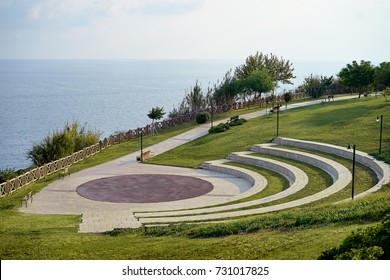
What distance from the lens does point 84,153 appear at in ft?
130

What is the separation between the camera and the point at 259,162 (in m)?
33.3

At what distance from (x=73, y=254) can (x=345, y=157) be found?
2050cm

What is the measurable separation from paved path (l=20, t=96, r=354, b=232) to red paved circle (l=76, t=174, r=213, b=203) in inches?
24.1

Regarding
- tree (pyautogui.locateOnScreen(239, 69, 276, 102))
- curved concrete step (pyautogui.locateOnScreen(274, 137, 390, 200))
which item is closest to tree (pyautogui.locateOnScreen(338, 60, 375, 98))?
tree (pyautogui.locateOnScreen(239, 69, 276, 102))

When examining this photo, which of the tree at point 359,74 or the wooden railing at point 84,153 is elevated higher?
the tree at point 359,74

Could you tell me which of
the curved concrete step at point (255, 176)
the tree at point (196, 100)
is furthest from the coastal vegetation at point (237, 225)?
the tree at point (196, 100)

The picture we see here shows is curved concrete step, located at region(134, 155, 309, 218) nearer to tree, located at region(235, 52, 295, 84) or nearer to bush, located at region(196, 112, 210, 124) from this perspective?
bush, located at region(196, 112, 210, 124)

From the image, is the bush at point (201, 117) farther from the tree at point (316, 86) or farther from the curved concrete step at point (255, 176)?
the tree at point (316, 86)

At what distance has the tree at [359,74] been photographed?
53875mm

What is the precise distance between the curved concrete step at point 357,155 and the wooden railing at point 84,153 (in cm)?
1165

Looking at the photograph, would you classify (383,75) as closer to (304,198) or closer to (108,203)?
(304,198)

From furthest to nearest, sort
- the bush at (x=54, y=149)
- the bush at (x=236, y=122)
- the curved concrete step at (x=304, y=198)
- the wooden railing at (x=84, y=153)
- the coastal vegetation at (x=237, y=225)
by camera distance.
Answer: the bush at (x=236, y=122)
the bush at (x=54, y=149)
the wooden railing at (x=84, y=153)
the curved concrete step at (x=304, y=198)
the coastal vegetation at (x=237, y=225)

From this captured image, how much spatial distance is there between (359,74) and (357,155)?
26.0m
